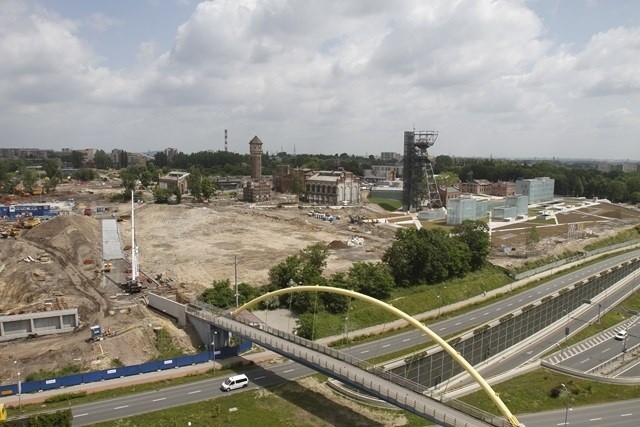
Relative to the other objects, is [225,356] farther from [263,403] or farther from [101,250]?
[101,250]

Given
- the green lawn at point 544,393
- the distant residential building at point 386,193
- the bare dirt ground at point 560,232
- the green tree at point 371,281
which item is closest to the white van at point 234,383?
the green lawn at point 544,393

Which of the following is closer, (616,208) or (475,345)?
(475,345)

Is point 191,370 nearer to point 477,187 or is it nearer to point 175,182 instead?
point 175,182

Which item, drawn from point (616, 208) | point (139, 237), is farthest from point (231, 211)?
point (616, 208)

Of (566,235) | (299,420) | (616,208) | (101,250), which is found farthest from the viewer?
(616,208)

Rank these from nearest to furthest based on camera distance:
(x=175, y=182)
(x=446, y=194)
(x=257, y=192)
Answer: (x=446, y=194), (x=257, y=192), (x=175, y=182)

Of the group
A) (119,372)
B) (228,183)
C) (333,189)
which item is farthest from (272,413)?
(228,183)
